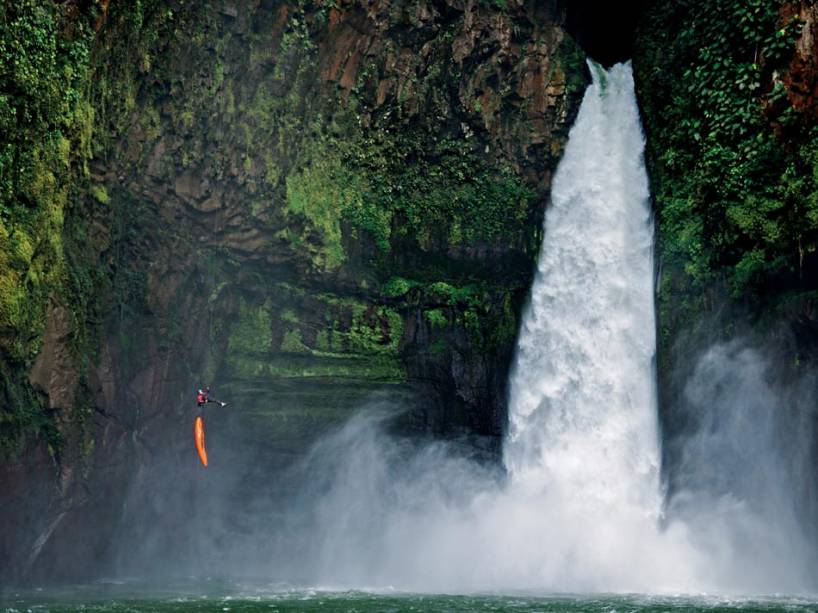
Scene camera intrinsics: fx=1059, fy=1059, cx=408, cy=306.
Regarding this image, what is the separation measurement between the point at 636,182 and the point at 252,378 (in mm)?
11452

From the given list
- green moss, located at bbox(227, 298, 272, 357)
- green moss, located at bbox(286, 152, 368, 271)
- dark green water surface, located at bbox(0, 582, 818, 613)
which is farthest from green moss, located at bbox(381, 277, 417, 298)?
dark green water surface, located at bbox(0, 582, 818, 613)

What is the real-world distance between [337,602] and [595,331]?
1036 centimetres

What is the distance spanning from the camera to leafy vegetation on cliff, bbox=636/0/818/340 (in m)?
24.0

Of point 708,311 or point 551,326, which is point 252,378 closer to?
point 551,326

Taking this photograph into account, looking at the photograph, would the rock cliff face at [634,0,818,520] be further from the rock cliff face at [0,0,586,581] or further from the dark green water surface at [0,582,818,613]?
the dark green water surface at [0,582,818,613]

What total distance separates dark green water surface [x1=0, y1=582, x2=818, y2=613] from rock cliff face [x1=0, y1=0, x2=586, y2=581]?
3258mm

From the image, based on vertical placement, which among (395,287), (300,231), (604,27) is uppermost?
(604,27)

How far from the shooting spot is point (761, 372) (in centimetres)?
2469

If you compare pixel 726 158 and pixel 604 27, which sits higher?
pixel 604 27

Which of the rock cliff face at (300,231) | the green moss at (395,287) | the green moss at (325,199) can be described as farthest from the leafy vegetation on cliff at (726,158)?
the green moss at (325,199)

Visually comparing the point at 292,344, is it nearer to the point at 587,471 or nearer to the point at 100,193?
the point at 100,193

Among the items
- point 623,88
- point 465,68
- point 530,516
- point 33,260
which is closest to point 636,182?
point 623,88

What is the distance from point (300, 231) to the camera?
1081 inches

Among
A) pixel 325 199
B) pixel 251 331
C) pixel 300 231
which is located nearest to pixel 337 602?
pixel 251 331
